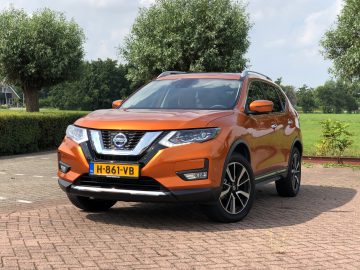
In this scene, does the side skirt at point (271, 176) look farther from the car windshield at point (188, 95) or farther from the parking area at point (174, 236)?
the car windshield at point (188, 95)

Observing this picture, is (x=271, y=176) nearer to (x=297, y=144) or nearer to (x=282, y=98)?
(x=297, y=144)

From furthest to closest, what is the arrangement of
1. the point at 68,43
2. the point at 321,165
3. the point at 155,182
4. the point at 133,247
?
the point at 68,43, the point at 321,165, the point at 155,182, the point at 133,247

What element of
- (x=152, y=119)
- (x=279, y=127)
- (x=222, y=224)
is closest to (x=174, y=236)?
(x=222, y=224)

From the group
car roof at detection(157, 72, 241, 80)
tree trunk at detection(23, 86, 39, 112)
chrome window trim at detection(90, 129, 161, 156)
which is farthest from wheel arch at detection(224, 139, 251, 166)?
tree trunk at detection(23, 86, 39, 112)

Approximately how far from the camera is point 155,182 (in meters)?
5.35

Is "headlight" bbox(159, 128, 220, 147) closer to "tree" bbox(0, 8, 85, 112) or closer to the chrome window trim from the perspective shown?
the chrome window trim

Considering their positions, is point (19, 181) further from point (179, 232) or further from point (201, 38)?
point (201, 38)

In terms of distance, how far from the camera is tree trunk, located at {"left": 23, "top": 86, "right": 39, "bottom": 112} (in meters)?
26.5

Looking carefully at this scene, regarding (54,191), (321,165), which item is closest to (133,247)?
(54,191)

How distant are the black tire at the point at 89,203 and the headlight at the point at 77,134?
0.83 metres

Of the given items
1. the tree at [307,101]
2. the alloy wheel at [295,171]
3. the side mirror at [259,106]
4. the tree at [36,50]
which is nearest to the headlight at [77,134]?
the side mirror at [259,106]

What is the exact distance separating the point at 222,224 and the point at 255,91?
2190 millimetres

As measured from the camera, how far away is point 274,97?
7969 mm

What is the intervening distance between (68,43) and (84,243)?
23.0 metres
